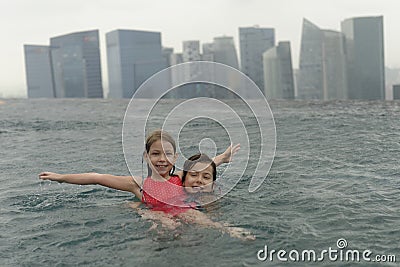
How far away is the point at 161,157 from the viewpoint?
5738mm

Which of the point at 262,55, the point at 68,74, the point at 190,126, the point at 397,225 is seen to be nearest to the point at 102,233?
the point at 397,225

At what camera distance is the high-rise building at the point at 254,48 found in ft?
254

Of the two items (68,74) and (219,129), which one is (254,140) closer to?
(219,129)

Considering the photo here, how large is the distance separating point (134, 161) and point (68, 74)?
397 feet

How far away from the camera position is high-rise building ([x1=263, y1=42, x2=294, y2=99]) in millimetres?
75312

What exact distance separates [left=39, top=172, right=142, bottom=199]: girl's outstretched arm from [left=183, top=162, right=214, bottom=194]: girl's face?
69 cm

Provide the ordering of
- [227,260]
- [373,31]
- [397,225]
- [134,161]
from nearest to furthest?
[227,260]
[397,225]
[134,161]
[373,31]

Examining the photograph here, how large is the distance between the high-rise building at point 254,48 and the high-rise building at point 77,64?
43.0 m

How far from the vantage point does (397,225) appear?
5.12 metres

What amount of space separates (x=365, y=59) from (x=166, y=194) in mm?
82567

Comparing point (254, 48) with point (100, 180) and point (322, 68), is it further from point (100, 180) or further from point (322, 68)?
point (100, 180)

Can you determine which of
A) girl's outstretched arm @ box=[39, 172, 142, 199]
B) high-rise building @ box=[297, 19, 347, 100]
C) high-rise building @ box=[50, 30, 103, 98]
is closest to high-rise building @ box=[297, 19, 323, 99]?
high-rise building @ box=[297, 19, 347, 100]

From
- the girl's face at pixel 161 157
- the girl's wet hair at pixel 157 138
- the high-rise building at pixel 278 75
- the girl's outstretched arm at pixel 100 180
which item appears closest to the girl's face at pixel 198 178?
the girl's face at pixel 161 157

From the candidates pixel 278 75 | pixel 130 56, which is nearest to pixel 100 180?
pixel 278 75
